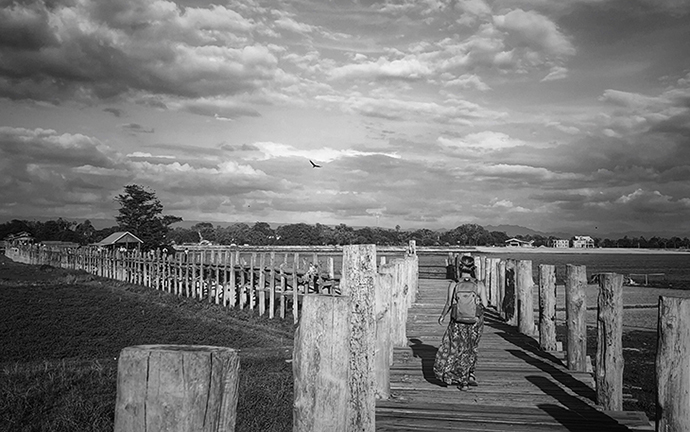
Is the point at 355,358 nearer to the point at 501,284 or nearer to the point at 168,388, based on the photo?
the point at 168,388

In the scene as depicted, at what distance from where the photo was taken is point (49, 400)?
7074 millimetres

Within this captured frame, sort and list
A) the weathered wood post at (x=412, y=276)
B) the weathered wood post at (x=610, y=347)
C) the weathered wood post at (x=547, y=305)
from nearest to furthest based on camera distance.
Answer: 1. the weathered wood post at (x=610, y=347)
2. the weathered wood post at (x=547, y=305)
3. the weathered wood post at (x=412, y=276)

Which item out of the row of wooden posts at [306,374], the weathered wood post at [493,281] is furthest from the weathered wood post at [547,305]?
the weathered wood post at [493,281]

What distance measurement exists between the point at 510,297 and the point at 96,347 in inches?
371

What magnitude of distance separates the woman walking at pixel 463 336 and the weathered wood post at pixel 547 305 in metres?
2.07

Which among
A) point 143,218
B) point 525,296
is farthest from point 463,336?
point 143,218

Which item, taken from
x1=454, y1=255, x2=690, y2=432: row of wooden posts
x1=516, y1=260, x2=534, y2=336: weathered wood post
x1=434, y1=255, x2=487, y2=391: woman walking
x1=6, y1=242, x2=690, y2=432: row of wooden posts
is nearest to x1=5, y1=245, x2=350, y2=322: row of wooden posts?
x1=516, y1=260, x2=534, y2=336: weathered wood post

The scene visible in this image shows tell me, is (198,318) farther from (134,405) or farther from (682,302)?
(134,405)

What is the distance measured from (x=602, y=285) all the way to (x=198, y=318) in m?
13.4

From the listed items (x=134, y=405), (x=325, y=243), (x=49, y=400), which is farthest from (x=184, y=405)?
(x=325, y=243)

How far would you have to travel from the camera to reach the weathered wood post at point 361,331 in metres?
4.59

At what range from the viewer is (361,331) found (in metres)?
4.72

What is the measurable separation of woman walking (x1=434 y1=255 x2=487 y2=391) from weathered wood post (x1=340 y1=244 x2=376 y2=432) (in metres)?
2.18

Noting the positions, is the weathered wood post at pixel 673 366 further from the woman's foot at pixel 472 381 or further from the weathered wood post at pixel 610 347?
the woman's foot at pixel 472 381
